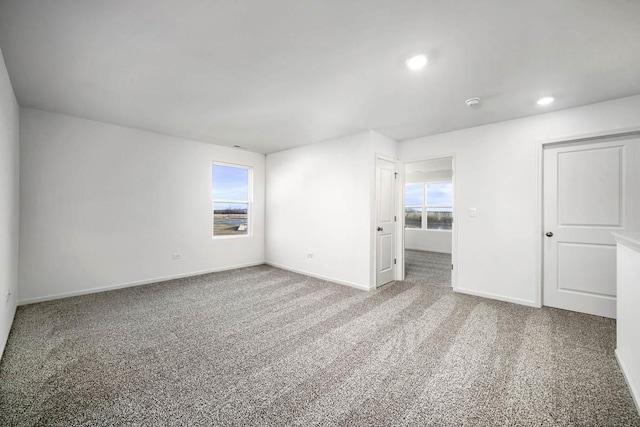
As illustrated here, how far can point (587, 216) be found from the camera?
3.14 meters

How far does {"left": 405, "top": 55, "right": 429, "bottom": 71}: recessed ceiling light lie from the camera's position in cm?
215

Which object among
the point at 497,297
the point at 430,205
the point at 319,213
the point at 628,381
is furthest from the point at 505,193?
the point at 430,205

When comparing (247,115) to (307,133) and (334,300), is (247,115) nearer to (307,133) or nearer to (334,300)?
(307,133)

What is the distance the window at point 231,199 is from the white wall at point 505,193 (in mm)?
3901

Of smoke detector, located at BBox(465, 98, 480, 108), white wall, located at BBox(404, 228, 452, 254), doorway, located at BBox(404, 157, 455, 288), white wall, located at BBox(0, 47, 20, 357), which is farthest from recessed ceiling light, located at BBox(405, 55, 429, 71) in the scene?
white wall, located at BBox(404, 228, 452, 254)

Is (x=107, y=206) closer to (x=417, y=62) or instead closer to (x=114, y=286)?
(x=114, y=286)

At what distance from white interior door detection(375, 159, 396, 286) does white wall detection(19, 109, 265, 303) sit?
3.04m

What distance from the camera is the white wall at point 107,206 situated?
134 inches

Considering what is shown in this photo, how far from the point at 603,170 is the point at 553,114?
A: 0.85 metres

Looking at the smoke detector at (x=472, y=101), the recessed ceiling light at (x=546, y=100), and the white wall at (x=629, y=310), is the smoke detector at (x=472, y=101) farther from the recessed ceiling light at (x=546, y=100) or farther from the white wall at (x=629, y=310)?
the white wall at (x=629, y=310)

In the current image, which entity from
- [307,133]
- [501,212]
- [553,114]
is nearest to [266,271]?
[307,133]

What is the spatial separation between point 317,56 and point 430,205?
655cm

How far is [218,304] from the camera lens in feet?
11.3

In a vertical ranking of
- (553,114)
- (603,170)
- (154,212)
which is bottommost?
(154,212)
